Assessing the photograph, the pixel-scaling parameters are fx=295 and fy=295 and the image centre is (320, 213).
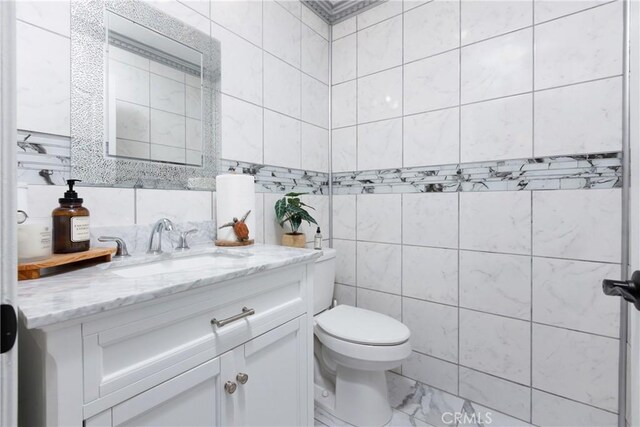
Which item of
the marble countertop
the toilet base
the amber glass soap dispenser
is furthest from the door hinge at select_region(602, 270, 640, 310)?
the amber glass soap dispenser

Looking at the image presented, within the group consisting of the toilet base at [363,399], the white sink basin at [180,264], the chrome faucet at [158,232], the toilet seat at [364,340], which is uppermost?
the chrome faucet at [158,232]

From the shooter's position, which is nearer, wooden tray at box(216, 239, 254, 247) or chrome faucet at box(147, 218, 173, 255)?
chrome faucet at box(147, 218, 173, 255)

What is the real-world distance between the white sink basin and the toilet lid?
1.99ft

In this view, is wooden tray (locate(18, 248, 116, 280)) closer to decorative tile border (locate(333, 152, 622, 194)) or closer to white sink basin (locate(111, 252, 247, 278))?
white sink basin (locate(111, 252, 247, 278))

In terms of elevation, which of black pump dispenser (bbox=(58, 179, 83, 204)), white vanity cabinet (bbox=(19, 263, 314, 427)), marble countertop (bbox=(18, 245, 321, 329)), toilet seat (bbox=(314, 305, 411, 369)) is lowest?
toilet seat (bbox=(314, 305, 411, 369))

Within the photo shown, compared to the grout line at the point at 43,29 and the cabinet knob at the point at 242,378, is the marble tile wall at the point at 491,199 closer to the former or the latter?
the cabinet knob at the point at 242,378

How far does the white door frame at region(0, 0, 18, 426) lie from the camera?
13.5 inches

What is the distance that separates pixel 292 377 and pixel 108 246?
0.77 meters

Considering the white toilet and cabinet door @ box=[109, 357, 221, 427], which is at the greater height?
cabinet door @ box=[109, 357, 221, 427]

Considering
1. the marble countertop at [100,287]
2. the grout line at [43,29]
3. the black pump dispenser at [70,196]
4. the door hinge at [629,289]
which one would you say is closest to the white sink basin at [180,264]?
the marble countertop at [100,287]

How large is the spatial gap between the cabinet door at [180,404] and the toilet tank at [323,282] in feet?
2.87

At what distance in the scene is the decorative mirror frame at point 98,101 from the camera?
0.95m

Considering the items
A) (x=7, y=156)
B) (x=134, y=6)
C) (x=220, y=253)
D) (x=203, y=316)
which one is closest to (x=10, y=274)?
(x=7, y=156)

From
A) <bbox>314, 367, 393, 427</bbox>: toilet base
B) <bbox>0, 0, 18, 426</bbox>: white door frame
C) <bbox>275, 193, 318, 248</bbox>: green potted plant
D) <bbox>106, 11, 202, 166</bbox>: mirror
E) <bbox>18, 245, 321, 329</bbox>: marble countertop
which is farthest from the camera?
<bbox>275, 193, 318, 248</bbox>: green potted plant
